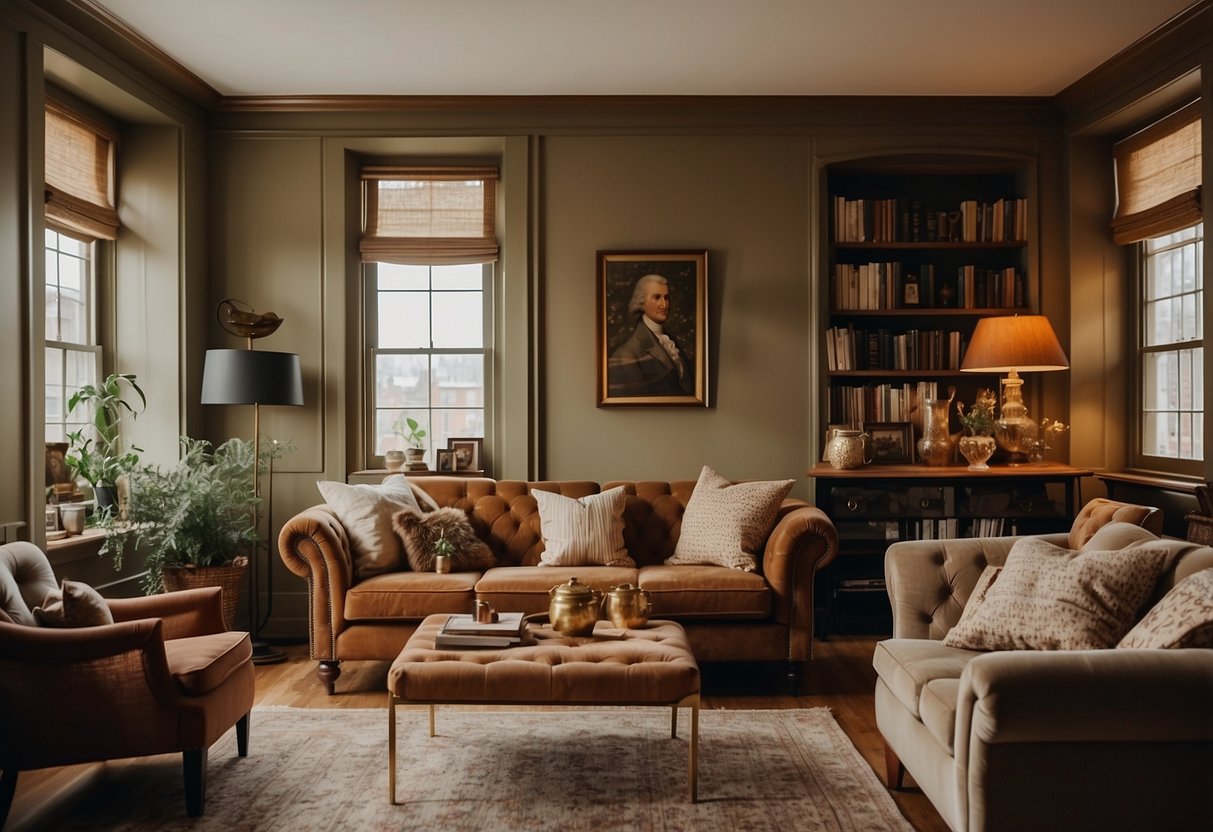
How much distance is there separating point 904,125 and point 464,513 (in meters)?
3.31

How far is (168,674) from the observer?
2.82m

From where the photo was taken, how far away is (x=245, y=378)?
15.7ft

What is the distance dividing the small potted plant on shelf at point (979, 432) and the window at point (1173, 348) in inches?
32.0

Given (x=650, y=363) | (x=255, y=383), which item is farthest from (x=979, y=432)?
(x=255, y=383)

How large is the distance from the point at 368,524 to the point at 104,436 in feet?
5.01

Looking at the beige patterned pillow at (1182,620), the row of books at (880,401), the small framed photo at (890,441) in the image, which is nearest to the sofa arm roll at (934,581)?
the beige patterned pillow at (1182,620)

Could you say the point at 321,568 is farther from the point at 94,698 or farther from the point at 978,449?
the point at 978,449

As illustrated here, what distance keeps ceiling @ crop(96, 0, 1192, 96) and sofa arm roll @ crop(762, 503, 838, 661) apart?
228 cm

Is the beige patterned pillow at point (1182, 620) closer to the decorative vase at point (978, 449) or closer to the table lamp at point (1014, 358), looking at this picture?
the table lamp at point (1014, 358)

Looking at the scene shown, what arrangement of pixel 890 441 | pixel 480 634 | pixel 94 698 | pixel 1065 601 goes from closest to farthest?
pixel 1065 601, pixel 94 698, pixel 480 634, pixel 890 441

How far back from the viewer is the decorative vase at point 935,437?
17.2 ft

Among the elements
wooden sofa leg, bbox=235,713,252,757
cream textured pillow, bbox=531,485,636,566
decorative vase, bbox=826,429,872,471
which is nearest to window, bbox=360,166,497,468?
cream textured pillow, bbox=531,485,636,566

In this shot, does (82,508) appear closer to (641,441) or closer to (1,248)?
(1,248)

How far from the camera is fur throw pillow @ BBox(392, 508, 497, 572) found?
438 centimetres
